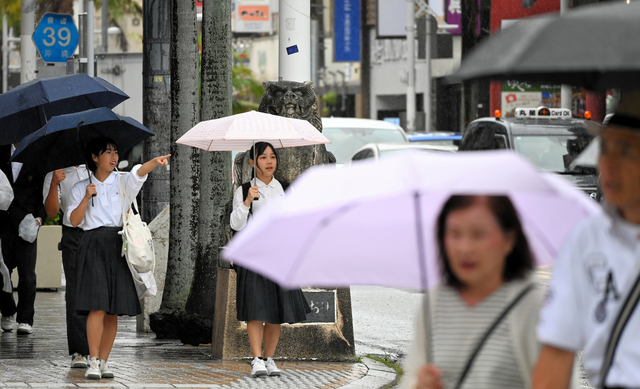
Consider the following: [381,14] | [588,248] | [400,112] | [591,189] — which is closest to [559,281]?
[588,248]

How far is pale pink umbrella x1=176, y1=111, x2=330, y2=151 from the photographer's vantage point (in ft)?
24.3

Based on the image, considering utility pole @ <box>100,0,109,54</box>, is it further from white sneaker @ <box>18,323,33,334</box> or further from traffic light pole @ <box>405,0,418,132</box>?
white sneaker @ <box>18,323,33,334</box>

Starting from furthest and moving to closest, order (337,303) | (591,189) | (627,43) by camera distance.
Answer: (591,189)
(337,303)
(627,43)

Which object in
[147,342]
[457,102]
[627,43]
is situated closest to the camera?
[627,43]

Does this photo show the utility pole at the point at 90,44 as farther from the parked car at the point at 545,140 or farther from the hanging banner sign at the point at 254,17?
the hanging banner sign at the point at 254,17

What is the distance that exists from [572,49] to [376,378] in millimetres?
5347

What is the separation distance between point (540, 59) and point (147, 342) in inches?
289

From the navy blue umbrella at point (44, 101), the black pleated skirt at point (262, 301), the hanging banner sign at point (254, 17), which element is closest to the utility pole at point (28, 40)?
the navy blue umbrella at point (44, 101)

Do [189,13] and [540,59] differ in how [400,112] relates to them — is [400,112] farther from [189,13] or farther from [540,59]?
[540,59]

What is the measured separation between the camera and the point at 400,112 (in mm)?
58656

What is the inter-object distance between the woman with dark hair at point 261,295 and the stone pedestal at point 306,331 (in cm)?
48

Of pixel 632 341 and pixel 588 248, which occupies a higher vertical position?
pixel 588 248

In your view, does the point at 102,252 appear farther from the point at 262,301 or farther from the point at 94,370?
the point at 262,301

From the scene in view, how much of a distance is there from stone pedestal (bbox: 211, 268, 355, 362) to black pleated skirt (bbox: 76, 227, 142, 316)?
94 cm
